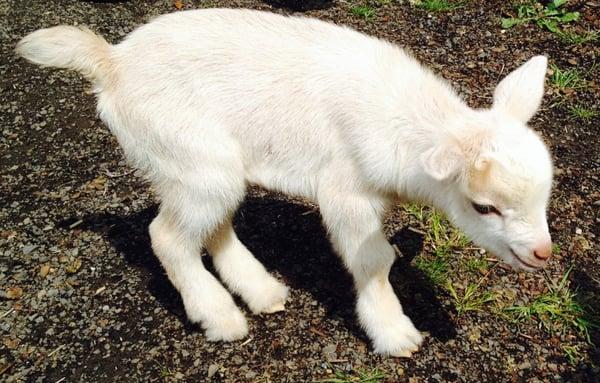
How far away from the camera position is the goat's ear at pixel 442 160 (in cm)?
285

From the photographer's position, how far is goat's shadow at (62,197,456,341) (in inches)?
163

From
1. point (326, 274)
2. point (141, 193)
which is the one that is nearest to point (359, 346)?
point (326, 274)

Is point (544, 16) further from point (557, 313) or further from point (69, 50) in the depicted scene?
point (69, 50)

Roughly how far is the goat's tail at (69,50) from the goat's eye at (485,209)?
6.83 ft

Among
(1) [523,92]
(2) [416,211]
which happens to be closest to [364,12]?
(2) [416,211]

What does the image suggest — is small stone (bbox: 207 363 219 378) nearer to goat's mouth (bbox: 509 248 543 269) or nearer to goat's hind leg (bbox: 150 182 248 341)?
goat's hind leg (bbox: 150 182 248 341)

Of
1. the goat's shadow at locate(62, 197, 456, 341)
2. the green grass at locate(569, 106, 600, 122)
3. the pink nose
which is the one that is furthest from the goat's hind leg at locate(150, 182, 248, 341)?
the green grass at locate(569, 106, 600, 122)

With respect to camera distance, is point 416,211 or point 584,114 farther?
point 584,114

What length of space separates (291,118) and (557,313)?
2.10m

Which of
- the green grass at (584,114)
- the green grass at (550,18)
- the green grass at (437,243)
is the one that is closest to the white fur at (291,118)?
the green grass at (437,243)

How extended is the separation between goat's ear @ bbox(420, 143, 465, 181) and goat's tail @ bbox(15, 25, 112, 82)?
183cm

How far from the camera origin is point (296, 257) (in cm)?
452

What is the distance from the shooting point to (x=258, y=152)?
3.58m

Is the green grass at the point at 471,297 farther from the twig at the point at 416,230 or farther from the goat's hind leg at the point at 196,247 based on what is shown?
the goat's hind leg at the point at 196,247
